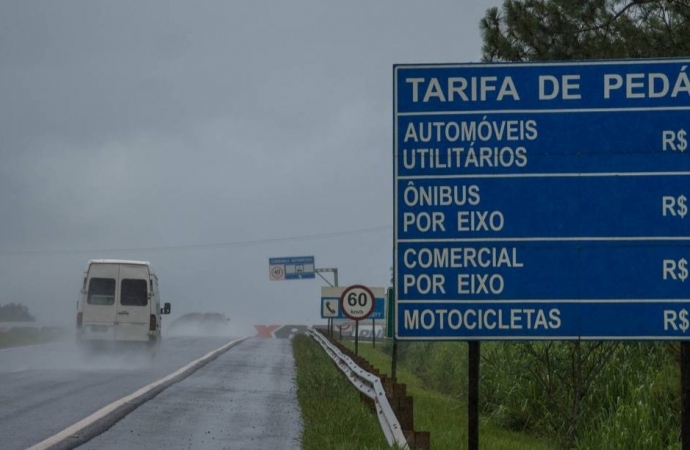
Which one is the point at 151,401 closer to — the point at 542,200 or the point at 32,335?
the point at 542,200

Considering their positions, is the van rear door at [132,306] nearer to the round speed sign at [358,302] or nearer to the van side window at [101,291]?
the van side window at [101,291]

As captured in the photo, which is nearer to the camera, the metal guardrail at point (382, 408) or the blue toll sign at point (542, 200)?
the blue toll sign at point (542, 200)

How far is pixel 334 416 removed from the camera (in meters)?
15.1

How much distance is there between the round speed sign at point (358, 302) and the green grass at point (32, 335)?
85.9ft

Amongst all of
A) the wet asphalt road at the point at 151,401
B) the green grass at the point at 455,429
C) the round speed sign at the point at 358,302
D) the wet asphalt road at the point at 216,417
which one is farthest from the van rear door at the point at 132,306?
the green grass at the point at 455,429

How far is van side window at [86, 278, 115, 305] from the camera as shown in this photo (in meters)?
32.2

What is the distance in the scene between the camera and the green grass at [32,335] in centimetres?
5100

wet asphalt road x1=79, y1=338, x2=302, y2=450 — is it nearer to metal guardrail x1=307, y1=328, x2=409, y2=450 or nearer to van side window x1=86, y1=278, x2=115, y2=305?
metal guardrail x1=307, y1=328, x2=409, y2=450

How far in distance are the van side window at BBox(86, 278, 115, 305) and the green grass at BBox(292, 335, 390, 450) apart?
939 centimetres

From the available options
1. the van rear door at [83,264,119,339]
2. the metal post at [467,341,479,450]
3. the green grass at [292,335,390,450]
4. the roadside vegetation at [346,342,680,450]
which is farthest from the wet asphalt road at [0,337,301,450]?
the metal post at [467,341,479,450]

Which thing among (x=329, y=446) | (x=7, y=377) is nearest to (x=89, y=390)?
(x=7, y=377)

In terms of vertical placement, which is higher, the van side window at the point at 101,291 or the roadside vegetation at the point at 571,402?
the van side window at the point at 101,291

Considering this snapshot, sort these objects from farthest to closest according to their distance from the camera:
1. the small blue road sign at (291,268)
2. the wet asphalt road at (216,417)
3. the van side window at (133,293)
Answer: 1. the small blue road sign at (291,268)
2. the van side window at (133,293)
3. the wet asphalt road at (216,417)

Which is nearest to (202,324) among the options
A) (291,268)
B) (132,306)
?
(291,268)
